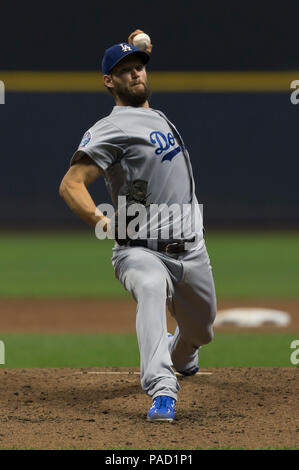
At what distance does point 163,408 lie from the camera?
3.50 m

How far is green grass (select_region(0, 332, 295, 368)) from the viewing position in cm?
565

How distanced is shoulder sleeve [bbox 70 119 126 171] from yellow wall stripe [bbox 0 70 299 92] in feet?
39.1

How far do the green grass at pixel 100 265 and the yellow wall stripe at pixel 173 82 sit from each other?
104 inches

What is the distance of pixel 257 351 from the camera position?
6098 mm

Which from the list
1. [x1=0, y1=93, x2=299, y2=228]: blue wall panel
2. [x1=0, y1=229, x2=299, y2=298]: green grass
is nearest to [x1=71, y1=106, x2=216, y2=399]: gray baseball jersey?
[x1=0, y1=229, x2=299, y2=298]: green grass

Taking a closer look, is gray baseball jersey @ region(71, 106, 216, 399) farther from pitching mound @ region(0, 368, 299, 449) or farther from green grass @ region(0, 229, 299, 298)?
green grass @ region(0, 229, 299, 298)

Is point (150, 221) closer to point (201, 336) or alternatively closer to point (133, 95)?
point (133, 95)

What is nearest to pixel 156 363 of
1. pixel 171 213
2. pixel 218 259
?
pixel 171 213

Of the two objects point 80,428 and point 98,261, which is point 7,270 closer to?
point 98,261

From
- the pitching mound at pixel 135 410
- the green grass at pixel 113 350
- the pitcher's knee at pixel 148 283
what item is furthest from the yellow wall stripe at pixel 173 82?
the pitcher's knee at pixel 148 283

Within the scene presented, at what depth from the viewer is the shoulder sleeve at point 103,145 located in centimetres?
361
